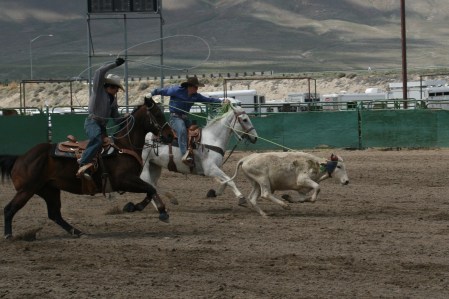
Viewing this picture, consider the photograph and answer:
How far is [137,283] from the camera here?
10305 millimetres

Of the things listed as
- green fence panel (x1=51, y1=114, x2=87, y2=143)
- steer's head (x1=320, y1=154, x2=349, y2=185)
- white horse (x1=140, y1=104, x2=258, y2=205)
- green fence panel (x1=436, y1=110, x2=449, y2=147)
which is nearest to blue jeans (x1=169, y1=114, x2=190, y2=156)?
white horse (x1=140, y1=104, x2=258, y2=205)

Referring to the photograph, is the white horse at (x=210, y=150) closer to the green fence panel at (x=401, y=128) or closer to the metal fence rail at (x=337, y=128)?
the metal fence rail at (x=337, y=128)

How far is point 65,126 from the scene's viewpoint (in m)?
30.8

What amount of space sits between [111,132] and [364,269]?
17.5ft

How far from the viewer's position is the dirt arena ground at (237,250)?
10102 millimetres

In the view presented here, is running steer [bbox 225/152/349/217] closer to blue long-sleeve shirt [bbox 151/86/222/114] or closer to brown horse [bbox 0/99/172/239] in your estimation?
blue long-sleeve shirt [bbox 151/86/222/114]

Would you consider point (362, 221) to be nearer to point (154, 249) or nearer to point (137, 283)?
point (154, 249)

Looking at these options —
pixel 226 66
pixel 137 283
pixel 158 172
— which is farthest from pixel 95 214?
pixel 226 66

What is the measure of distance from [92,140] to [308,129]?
1769 cm

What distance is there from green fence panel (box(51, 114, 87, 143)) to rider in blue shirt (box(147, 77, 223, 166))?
44.6ft

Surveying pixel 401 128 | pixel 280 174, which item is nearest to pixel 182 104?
pixel 280 174

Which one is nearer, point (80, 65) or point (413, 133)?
point (413, 133)

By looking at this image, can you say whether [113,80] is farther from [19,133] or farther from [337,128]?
[337,128]

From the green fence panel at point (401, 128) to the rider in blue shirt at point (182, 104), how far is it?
1394cm
